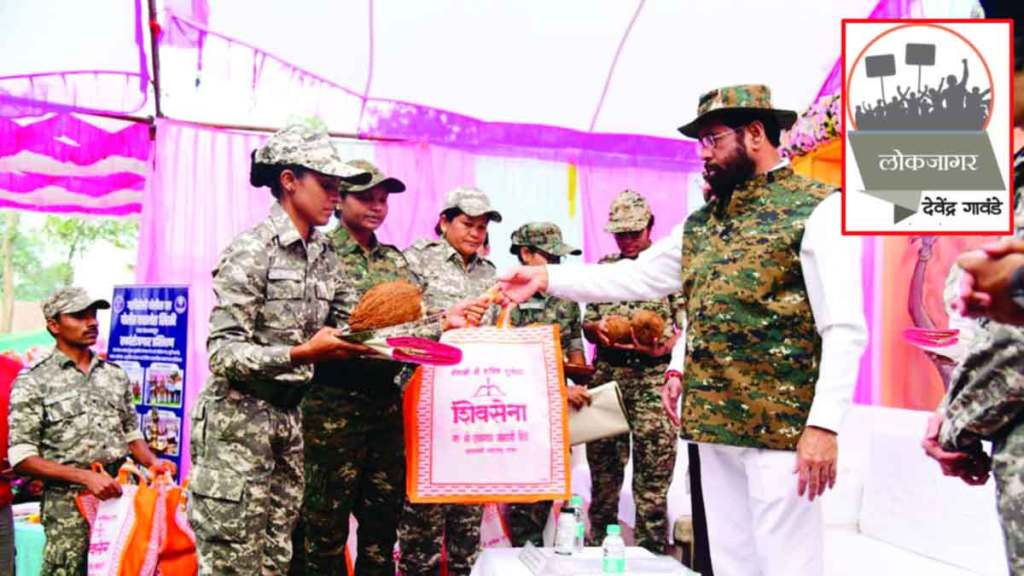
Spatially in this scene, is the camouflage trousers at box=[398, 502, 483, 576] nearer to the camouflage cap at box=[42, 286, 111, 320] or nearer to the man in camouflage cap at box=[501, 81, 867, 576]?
the man in camouflage cap at box=[501, 81, 867, 576]

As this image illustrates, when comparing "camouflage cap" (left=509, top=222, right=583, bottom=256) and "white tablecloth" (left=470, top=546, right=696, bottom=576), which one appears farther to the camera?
"camouflage cap" (left=509, top=222, right=583, bottom=256)

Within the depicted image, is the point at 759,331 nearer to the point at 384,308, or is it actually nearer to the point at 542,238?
the point at 384,308

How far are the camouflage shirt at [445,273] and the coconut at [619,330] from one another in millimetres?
674

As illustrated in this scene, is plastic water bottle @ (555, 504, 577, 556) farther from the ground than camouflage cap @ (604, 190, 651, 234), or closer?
closer

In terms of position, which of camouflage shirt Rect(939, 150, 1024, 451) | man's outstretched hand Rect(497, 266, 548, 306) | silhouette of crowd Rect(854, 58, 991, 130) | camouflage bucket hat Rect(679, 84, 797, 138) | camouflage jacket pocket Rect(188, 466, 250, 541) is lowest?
camouflage jacket pocket Rect(188, 466, 250, 541)

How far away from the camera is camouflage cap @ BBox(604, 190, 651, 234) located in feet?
16.8

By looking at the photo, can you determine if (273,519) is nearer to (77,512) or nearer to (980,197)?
(77,512)

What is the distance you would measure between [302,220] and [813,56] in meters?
4.50

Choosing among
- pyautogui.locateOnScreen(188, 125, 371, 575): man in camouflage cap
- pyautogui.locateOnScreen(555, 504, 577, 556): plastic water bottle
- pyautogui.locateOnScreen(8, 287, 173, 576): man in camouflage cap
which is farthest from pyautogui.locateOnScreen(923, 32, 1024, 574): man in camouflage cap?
pyautogui.locateOnScreen(8, 287, 173, 576): man in camouflage cap

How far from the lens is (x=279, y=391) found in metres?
2.95

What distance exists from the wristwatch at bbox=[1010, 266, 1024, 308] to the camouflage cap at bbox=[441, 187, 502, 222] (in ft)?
11.5

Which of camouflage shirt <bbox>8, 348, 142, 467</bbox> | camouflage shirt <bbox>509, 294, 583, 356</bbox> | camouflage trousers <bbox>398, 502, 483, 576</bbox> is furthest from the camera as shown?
camouflage shirt <bbox>509, 294, 583, 356</bbox>

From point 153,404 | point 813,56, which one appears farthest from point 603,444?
point 813,56

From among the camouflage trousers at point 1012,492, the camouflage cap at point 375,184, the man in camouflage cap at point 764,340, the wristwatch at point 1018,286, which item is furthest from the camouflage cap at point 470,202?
the wristwatch at point 1018,286
